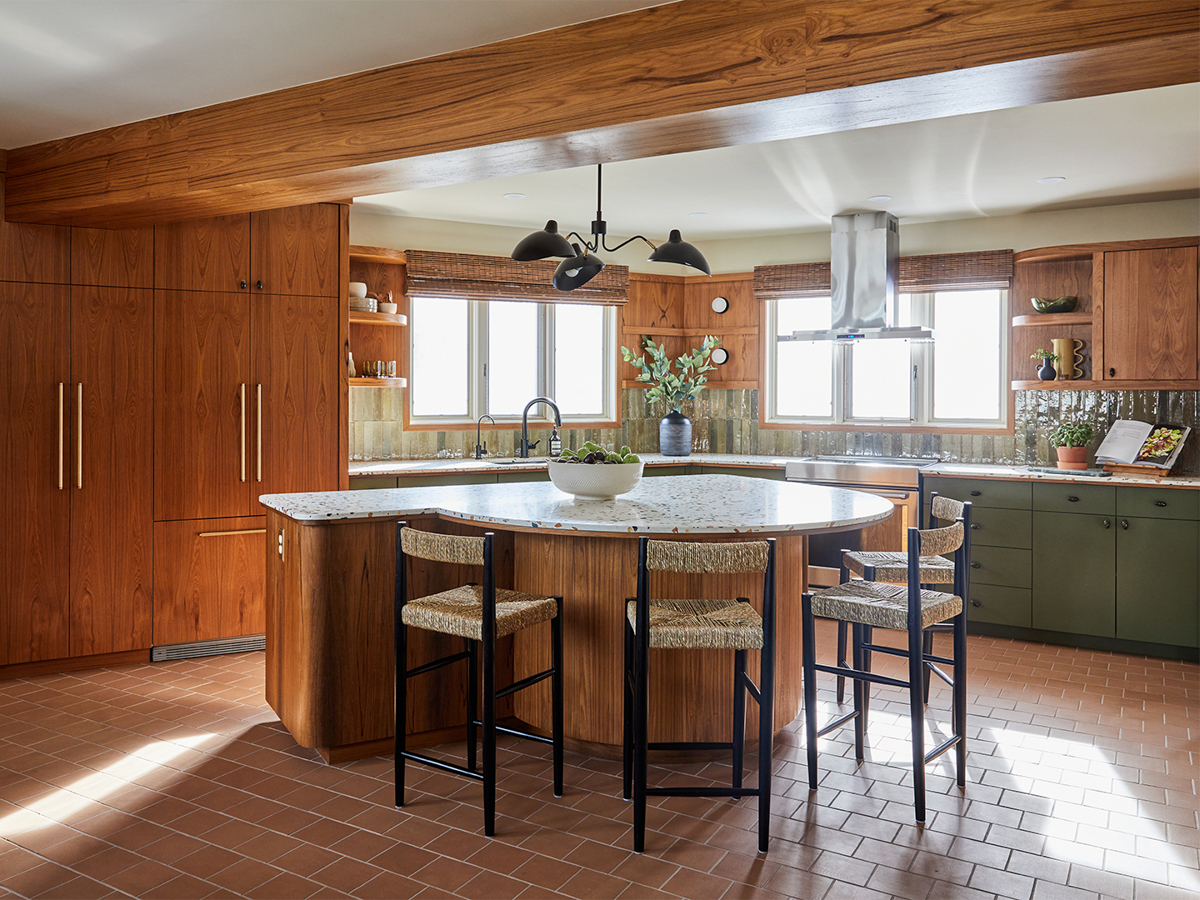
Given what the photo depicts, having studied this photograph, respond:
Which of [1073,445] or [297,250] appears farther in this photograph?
[1073,445]

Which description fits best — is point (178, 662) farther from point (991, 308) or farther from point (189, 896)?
point (991, 308)

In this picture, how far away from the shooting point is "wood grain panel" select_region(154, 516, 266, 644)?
4516mm

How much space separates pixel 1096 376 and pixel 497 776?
13.8ft

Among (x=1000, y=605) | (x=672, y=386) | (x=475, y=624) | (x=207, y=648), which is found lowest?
(x=207, y=648)

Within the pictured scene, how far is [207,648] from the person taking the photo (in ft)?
15.2

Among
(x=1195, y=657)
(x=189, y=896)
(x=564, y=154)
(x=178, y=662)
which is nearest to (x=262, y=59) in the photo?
(x=564, y=154)

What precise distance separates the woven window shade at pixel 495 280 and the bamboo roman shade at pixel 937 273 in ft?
4.14

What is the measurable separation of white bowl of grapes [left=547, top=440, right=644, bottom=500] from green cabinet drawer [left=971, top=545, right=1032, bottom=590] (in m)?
2.67

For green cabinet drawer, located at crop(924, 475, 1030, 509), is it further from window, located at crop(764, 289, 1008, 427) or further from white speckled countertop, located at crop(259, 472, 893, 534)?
white speckled countertop, located at crop(259, 472, 893, 534)

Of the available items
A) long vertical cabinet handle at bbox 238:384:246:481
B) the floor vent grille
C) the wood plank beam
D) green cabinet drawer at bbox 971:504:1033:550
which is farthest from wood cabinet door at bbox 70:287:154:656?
green cabinet drawer at bbox 971:504:1033:550

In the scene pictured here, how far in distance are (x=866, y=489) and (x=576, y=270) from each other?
2695 mm

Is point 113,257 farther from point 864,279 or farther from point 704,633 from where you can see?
point 864,279

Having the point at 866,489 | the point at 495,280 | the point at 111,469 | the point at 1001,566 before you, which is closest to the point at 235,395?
the point at 111,469

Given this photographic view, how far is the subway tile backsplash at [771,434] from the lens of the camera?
5371mm
